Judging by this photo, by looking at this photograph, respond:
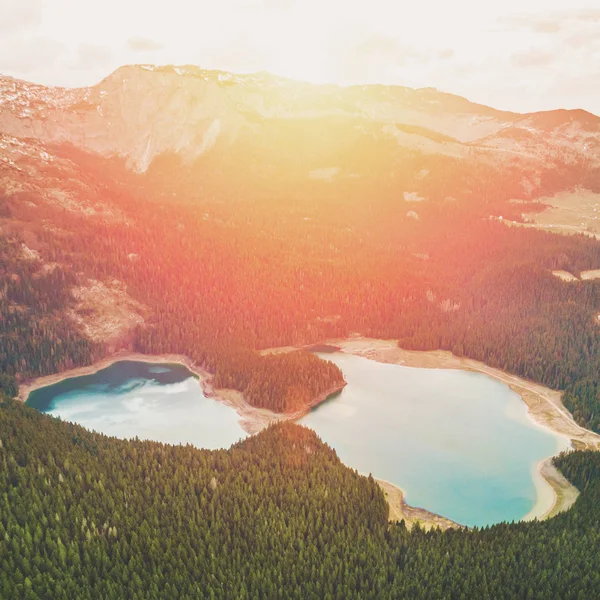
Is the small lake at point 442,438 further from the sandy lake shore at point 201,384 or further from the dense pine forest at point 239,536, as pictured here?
the sandy lake shore at point 201,384

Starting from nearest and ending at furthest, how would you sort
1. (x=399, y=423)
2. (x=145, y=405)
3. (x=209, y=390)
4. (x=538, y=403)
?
(x=399, y=423) < (x=145, y=405) < (x=538, y=403) < (x=209, y=390)

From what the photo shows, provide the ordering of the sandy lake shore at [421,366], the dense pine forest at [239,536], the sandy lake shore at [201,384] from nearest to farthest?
the dense pine forest at [239,536] < the sandy lake shore at [421,366] < the sandy lake shore at [201,384]

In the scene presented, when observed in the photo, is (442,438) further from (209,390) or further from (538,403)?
(209,390)

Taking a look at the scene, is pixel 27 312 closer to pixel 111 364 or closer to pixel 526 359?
pixel 111 364

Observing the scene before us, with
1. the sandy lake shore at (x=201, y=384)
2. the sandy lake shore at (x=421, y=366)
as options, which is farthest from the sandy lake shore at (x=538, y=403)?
the sandy lake shore at (x=201, y=384)

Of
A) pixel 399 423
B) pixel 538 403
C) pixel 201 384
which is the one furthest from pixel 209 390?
pixel 538 403

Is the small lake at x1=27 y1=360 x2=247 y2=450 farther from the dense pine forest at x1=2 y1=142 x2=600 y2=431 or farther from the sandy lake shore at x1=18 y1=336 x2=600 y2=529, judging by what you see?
the dense pine forest at x1=2 y1=142 x2=600 y2=431
